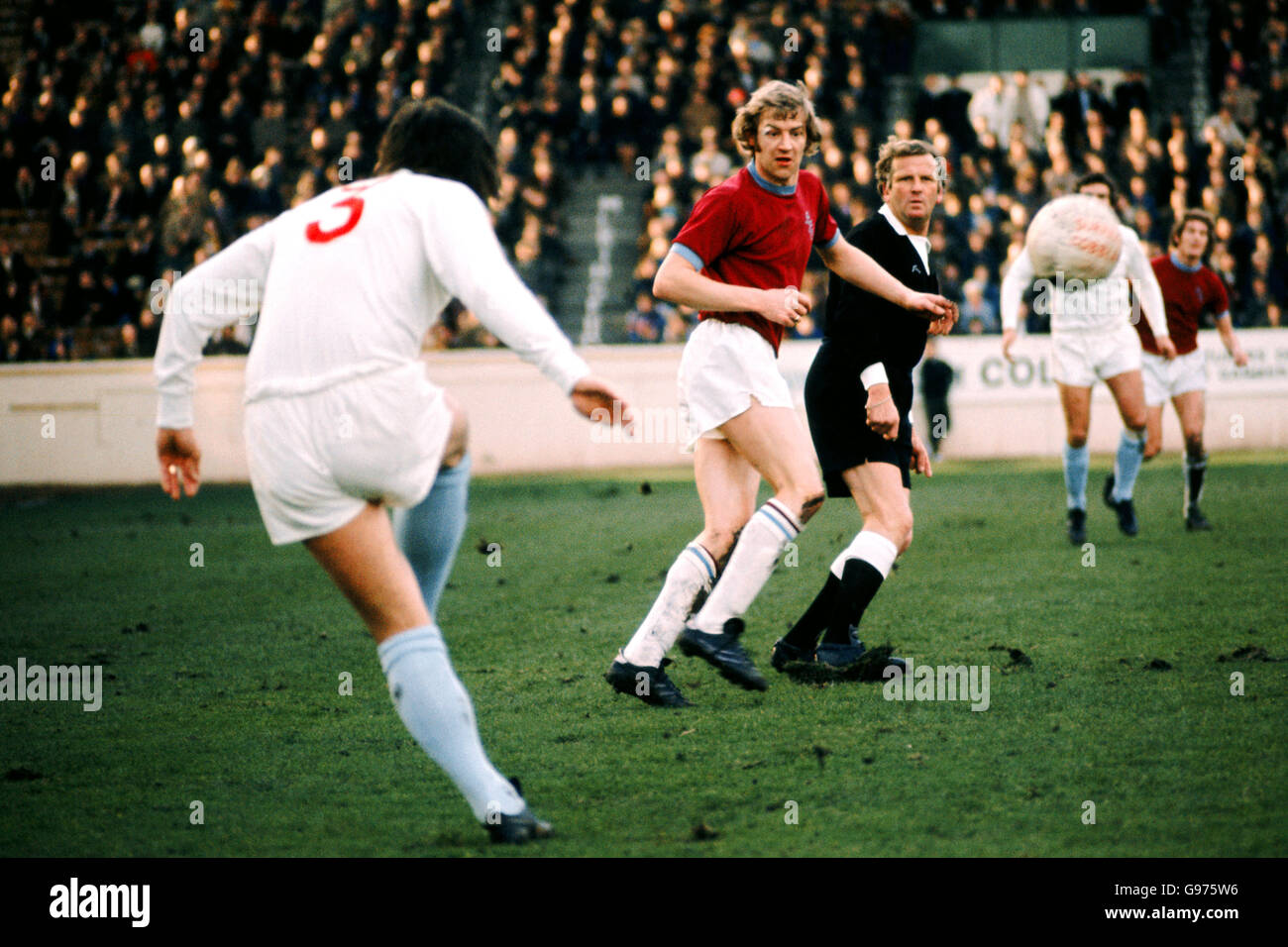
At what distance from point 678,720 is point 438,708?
5.72 feet

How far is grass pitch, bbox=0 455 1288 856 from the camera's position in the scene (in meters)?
3.94

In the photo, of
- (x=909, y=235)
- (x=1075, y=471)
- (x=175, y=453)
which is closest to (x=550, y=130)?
(x=1075, y=471)

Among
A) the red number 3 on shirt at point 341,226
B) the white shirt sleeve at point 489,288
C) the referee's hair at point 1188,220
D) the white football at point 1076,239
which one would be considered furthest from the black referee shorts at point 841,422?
the referee's hair at point 1188,220

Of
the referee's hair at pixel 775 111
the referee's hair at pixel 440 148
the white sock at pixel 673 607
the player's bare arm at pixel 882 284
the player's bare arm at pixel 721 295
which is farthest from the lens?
the player's bare arm at pixel 882 284

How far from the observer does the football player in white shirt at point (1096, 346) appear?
995 centimetres

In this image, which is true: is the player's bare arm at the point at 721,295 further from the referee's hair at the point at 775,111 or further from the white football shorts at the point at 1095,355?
the white football shorts at the point at 1095,355

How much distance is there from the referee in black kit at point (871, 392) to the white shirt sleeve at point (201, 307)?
2731mm

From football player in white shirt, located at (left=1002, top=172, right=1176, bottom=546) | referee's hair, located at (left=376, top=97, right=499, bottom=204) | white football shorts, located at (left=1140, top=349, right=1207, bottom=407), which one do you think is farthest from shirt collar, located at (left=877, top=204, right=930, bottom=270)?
white football shorts, located at (left=1140, top=349, right=1207, bottom=407)

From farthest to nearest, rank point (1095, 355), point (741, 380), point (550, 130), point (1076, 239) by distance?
1. point (550, 130)
2. point (1095, 355)
3. point (1076, 239)
4. point (741, 380)

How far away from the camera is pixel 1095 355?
9961 mm

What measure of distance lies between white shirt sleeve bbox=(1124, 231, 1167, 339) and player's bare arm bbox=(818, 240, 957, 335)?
4654 mm

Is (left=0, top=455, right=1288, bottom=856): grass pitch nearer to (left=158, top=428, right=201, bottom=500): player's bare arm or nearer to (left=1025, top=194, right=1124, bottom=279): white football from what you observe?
(left=158, top=428, right=201, bottom=500): player's bare arm

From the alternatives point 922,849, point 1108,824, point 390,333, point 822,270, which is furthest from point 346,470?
point 822,270

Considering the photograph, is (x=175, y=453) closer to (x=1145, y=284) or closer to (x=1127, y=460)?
(x=1145, y=284)
